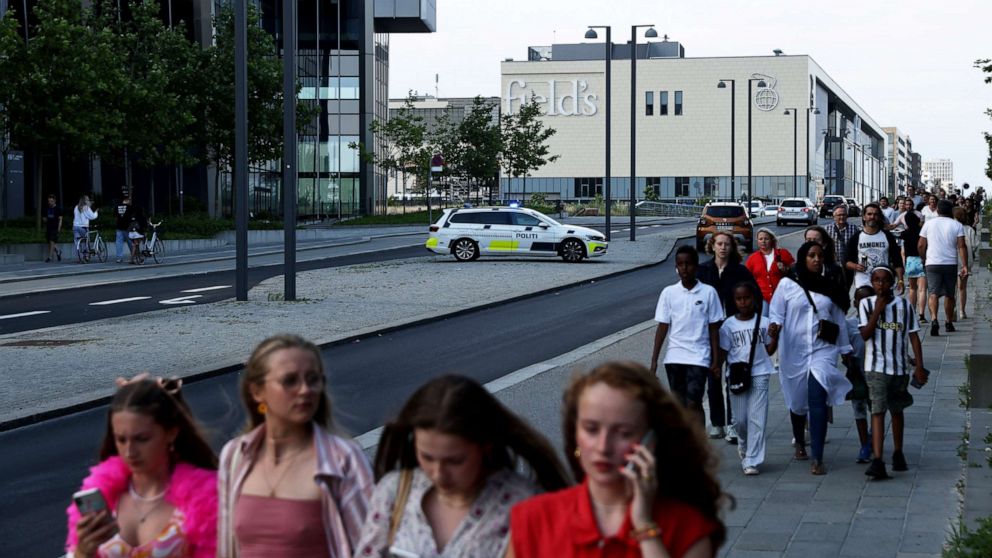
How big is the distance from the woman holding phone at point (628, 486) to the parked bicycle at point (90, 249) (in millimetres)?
35432

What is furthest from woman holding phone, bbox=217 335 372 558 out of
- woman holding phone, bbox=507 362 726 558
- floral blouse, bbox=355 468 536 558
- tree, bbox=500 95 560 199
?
tree, bbox=500 95 560 199

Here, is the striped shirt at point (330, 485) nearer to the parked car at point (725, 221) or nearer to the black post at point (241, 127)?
the black post at point (241, 127)

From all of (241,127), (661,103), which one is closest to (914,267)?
(241,127)

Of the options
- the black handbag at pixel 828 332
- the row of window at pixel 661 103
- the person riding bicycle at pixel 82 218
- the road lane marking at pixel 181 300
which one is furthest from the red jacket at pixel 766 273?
the row of window at pixel 661 103

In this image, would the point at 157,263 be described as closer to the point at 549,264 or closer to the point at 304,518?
the point at 549,264

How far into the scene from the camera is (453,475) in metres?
3.20

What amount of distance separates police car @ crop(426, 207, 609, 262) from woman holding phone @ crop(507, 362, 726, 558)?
1303 inches

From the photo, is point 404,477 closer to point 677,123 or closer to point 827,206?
point 827,206

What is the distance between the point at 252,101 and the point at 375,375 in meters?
37.7

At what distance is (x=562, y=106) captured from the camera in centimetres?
13012

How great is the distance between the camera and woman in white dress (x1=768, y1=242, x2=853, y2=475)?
9.45 meters

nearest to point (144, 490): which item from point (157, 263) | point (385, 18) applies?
point (157, 263)

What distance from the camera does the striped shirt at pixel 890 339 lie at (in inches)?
369

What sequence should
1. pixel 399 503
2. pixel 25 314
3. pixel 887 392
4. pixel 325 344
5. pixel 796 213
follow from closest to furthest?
1. pixel 399 503
2. pixel 887 392
3. pixel 325 344
4. pixel 25 314
5. pixel 796 213
